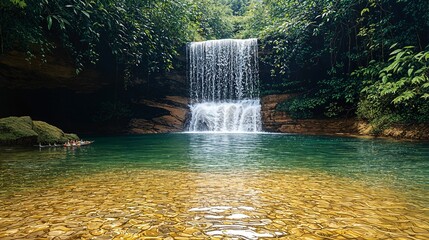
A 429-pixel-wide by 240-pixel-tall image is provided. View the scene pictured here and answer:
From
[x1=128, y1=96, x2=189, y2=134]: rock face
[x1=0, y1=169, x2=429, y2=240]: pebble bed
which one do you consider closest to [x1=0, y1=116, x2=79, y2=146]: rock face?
[x1=0, y1=169, x2=429, y2=240]: pebble bed

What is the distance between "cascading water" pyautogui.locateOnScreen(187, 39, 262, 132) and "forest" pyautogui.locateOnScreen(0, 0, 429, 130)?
0.98 meters

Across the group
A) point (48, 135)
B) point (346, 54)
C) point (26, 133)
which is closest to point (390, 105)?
point (346, 54)

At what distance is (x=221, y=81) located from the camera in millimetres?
19734

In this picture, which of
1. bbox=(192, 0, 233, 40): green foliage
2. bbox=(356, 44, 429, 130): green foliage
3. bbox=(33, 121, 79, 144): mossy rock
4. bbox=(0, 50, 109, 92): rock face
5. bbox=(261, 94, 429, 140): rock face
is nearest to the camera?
bbox=(33, 121, 79, 144): mossy rock

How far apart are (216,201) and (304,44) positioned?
1496 centimetres

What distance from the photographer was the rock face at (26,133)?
9.22 m

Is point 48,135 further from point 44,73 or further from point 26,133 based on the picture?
point 44,73

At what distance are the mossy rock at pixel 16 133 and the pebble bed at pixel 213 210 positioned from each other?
6.39 meters

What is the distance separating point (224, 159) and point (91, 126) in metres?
14.9

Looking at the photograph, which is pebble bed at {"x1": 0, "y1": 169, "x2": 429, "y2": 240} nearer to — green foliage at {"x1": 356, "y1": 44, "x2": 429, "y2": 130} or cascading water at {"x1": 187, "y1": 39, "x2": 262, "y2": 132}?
green foliage at {"x1": 356, "y1": 44, "x2": 429, "y2": 130}

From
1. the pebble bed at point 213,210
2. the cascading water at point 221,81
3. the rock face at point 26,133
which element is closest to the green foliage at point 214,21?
the cascading water at point 221,81

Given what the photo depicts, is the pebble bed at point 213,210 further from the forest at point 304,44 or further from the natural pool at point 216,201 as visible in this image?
the forest at point 304,44

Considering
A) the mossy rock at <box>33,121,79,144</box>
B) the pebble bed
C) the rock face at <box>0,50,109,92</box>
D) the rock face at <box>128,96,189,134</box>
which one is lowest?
the pebble bed

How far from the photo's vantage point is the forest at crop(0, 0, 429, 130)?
28.7 feet
